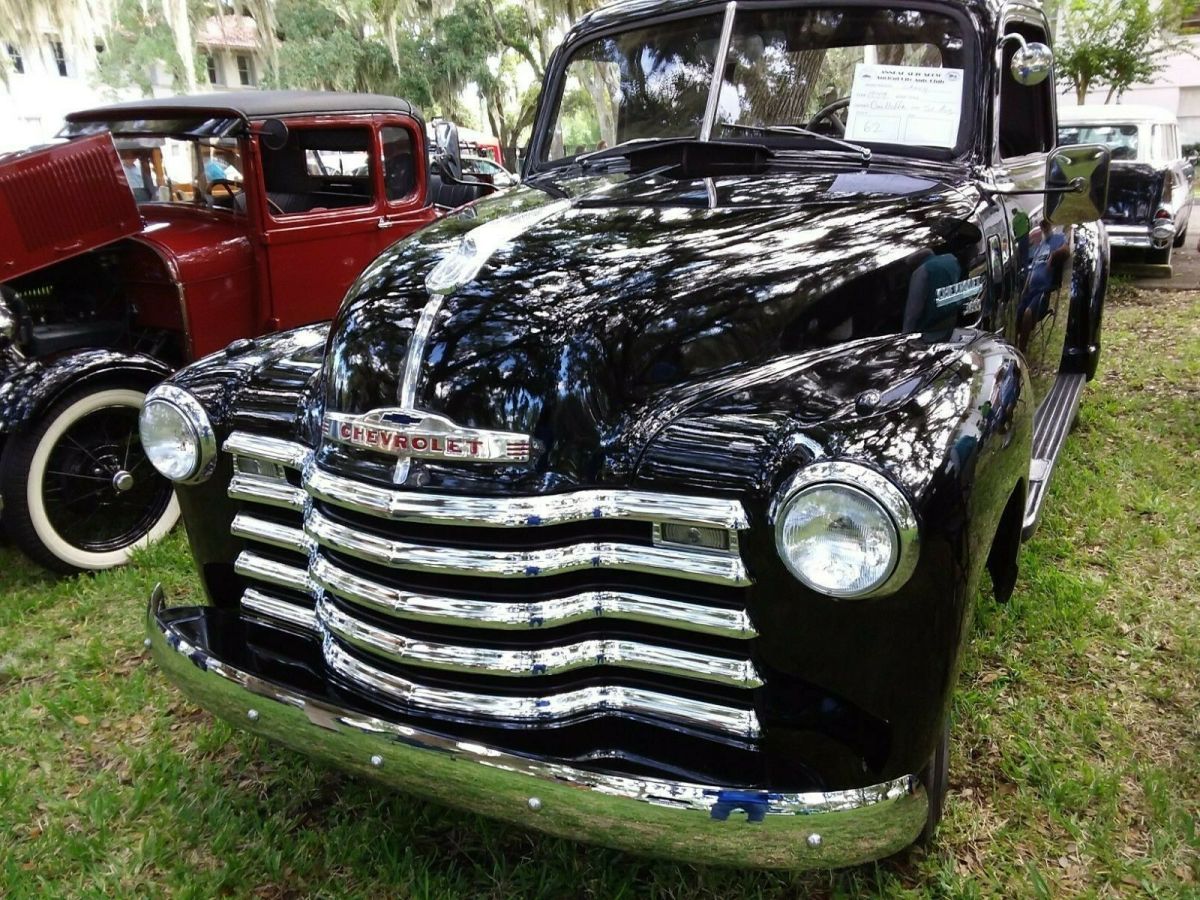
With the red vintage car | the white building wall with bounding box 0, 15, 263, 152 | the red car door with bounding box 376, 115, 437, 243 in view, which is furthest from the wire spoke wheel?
the white building wall with bounding box 0, 15, 263, 152

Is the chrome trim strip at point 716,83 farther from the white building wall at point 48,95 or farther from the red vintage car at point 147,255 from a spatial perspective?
the white building wall at point 48,95

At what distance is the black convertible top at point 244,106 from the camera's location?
15.9 ft

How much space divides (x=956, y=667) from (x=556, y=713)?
0.75 meters

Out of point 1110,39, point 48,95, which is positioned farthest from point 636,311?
point 48,95

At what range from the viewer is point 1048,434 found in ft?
12.2

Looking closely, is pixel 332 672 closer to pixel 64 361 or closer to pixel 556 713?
pixel 556 713

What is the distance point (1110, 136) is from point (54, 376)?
997cm

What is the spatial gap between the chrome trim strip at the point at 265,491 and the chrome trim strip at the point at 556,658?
0.37 m

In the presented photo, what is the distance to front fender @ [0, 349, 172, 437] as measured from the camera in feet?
12.4

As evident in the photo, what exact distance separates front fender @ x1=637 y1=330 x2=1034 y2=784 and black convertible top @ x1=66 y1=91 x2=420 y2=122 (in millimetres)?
3963

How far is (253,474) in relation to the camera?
2.28m

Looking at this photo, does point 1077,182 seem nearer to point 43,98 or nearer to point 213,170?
point 213,170

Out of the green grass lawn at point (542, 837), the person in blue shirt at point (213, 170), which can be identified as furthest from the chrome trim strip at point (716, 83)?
the person in blue shirt at point (213, 170)

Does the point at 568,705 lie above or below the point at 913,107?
below
